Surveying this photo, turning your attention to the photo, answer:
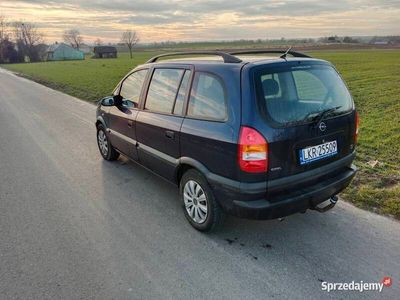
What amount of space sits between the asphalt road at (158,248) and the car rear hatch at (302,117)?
0.66m

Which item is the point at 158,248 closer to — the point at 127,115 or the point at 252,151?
the point at 252,151

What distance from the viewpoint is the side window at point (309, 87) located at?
125 inches

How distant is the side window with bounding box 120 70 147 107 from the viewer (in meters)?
4.43

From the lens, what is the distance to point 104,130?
562cm

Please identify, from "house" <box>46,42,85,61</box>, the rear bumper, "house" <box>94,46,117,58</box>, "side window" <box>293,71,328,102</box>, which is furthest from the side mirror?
"house" <box>46,42,85,61</box>

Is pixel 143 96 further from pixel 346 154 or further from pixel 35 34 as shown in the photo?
pixel 35 34

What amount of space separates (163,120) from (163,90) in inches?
15.9

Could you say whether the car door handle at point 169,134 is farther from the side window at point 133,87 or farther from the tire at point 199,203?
the side window at point 133,87

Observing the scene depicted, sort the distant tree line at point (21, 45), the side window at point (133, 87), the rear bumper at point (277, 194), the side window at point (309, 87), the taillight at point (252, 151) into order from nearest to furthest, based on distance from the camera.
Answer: the taillight at point (252, 151) → the rear bumper at point (277, 194) → the side window at point (309, 87) → the side window at point (133, 87) → the distant tree line at point (21, 45)

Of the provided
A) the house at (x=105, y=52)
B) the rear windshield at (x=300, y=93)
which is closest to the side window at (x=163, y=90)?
the rear windshield at (x=300, y=93)

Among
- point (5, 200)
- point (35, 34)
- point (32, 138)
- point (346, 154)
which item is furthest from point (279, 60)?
point (35, 34)

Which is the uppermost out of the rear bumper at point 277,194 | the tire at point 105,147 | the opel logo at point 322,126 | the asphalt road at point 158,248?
the opel logo at point 322,126

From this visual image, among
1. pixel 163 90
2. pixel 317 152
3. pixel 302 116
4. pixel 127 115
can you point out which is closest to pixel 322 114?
pixel 302 116

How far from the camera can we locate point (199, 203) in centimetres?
344
